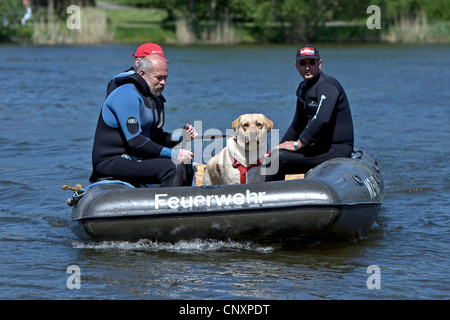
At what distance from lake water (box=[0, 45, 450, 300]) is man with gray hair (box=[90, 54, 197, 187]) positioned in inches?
28.1

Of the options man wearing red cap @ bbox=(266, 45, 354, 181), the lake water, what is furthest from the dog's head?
the lake water

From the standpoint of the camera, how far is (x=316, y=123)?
8219 mm

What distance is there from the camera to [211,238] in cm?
733

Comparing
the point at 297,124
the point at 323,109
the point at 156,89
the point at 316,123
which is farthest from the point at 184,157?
the point at 297,124

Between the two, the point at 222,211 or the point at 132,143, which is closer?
the point at 222,211

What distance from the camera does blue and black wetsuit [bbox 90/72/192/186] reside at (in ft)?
24.3

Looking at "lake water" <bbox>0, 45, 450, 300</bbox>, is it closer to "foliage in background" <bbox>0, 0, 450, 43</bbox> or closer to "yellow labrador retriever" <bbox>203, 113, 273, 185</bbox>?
"yellow labrador retriever" <bbox>203, 113, 273, 185</bbox>

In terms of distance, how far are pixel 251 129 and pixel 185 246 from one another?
4.47 ft

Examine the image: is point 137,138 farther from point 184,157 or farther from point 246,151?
point 246,151

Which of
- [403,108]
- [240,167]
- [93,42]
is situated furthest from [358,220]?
[93,42]

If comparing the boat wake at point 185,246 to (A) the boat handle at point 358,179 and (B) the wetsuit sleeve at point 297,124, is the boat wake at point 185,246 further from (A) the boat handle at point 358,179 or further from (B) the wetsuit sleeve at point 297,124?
(B) the wetsuit sleeve at point 297,124

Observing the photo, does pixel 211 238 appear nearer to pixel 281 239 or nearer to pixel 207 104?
pixel 281 239

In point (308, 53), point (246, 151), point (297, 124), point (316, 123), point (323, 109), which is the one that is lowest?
point (246, 151)

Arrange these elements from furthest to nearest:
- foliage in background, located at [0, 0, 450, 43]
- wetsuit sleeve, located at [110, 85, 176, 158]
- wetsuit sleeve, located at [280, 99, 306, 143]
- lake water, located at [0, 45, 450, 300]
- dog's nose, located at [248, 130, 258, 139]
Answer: foliage in background, located at [0, 0, 450, 43], wetsuit sleeve, located at [280, 99, 306, 143], dog's nose, located at [248, 130, 258, 139], wetsuit sleeve, located at [110, 85, 176, 158], lake water, located at [0, 45, 450, 300]
